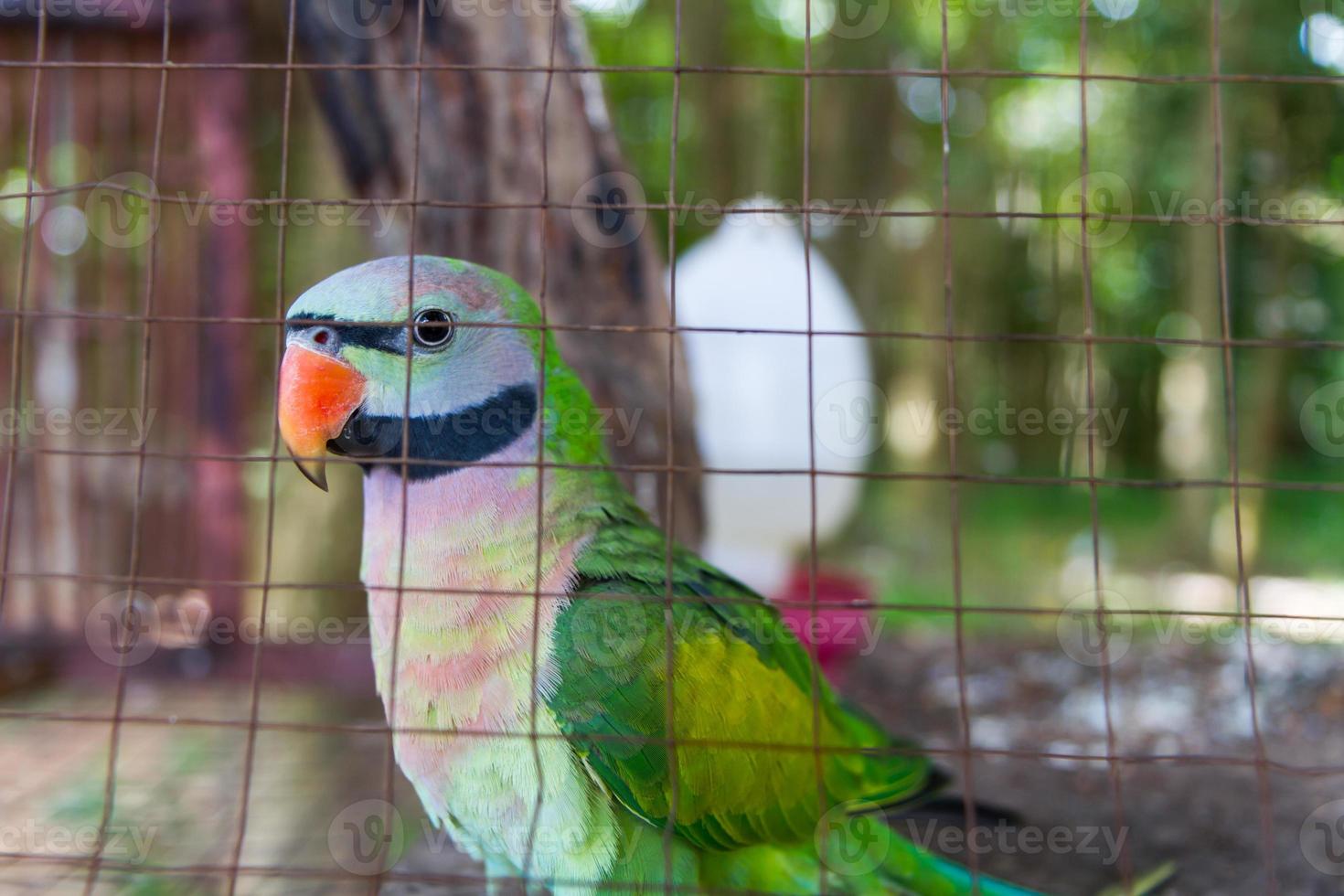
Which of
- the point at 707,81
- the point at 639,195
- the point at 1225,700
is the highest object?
the point at 707,81

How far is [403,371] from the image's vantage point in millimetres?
2100

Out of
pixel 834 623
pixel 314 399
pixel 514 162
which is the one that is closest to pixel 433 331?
pixel 314 399

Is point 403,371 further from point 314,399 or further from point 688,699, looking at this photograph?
point 688,699

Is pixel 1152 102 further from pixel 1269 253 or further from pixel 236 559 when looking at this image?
pixel 236 559

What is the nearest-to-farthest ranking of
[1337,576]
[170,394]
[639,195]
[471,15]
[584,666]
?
[584,666]
[471,15]
[639,195]
[170,394]
[1337,576]

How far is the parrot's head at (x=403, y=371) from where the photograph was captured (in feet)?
6.71

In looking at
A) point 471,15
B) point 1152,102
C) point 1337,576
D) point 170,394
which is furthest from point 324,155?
point 1152,102

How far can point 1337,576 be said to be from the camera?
830 centimetres

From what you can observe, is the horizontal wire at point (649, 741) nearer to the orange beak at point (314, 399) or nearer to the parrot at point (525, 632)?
the parrot at point (525, 632)

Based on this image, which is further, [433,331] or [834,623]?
[834,623]

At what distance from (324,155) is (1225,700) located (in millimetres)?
5627

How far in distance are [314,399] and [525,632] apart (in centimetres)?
67

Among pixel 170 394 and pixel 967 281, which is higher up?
pixel 967 281

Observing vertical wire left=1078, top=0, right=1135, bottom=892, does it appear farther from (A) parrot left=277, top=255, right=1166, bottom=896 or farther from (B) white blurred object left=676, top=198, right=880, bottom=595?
(B) white blurred object left=676, top=198, right=880, bottom=595
